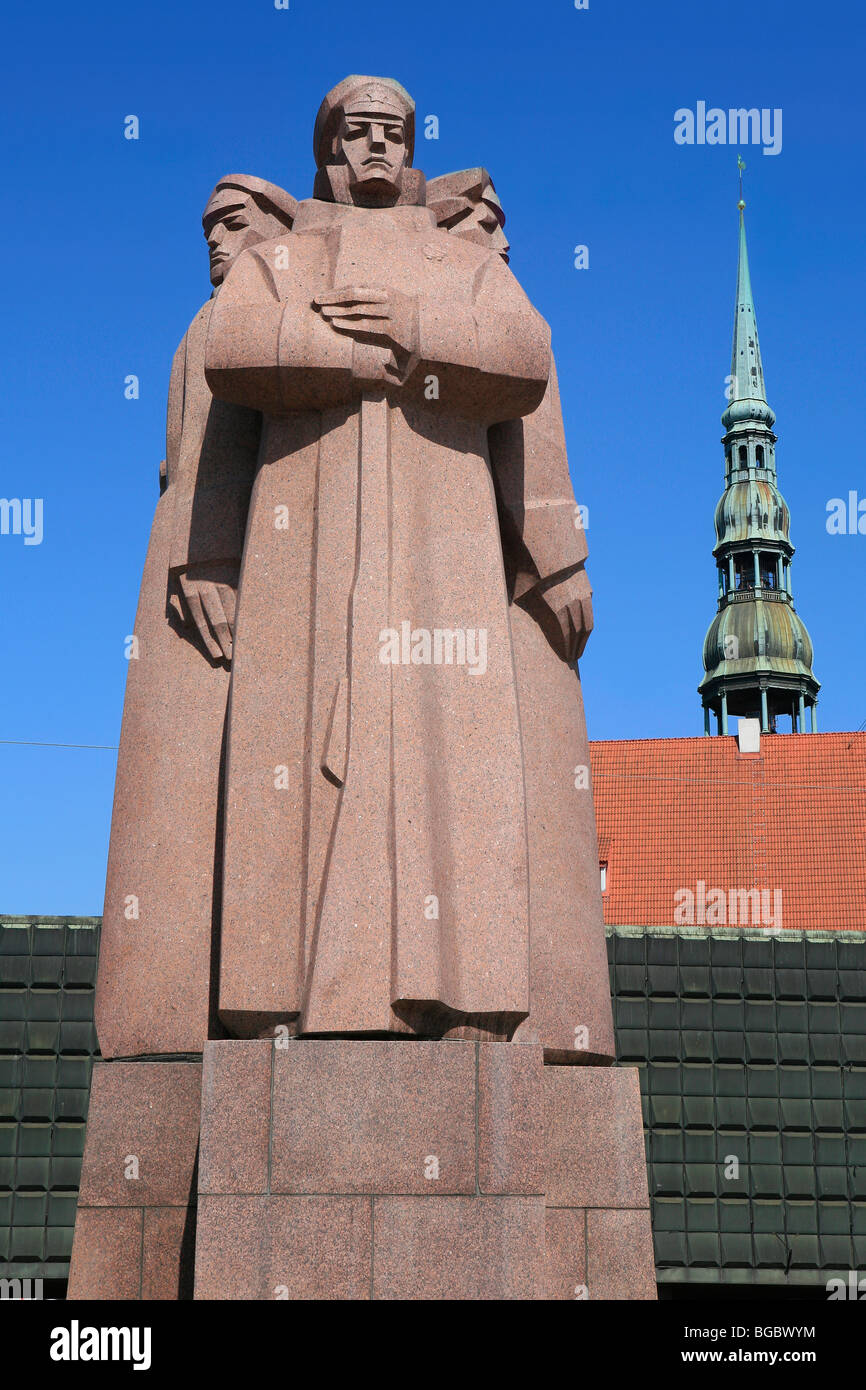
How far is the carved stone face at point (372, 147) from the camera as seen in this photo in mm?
8984

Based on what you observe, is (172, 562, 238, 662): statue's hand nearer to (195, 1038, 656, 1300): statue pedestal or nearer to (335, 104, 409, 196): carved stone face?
(335, 104, 409, 196): carved stone face

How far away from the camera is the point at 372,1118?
7078mm

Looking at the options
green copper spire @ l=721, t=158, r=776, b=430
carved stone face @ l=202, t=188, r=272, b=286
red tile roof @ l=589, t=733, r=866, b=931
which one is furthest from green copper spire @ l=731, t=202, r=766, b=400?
carved stone face @ l=202, t=188, r=272, b=286

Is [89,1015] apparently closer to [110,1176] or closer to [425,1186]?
[110,1176]

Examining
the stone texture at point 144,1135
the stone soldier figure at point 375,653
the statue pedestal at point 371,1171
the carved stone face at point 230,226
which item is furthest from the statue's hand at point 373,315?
the stone texture at point 144,1135

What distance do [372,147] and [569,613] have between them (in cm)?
258

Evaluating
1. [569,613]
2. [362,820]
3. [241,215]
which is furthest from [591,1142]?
[241,215]

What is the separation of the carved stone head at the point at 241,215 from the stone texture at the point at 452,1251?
5.27 meters

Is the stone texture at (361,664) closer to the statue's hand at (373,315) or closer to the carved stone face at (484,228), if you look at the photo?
the statue's hand at (373,315)

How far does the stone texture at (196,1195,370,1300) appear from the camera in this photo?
688cm

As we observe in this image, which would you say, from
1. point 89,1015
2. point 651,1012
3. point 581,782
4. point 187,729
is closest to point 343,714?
point 187,729

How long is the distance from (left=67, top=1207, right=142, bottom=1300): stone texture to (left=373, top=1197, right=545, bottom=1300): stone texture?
59.0 inches

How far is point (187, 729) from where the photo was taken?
8.68m
